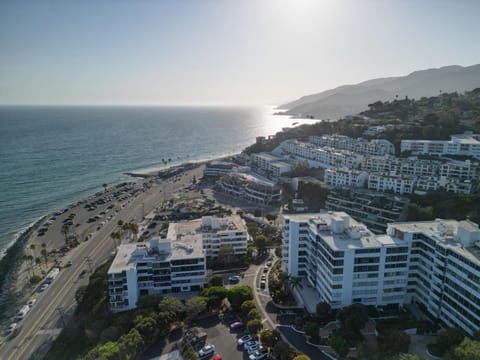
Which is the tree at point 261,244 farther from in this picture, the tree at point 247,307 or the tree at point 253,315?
the tree at point 253,315

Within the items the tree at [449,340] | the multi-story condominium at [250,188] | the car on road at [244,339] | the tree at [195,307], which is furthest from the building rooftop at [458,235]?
the multi-story condominium at [250,188]

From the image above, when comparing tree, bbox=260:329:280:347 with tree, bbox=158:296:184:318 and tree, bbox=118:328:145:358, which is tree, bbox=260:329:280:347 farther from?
tree, bbox=118:328:145:358

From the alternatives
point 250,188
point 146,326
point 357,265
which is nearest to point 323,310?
point 357,265

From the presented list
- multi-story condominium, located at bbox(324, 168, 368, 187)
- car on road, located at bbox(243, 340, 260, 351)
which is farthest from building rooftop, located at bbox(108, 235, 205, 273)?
multi-story condominium, located at bbox(324, 168, 368, 187)

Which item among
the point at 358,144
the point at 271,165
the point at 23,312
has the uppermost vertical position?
the point at 358,144

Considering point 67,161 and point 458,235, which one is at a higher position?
point 458,235

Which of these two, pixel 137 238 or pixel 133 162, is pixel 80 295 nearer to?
pixel 137 238

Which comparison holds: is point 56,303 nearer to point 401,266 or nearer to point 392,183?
point 401,266
